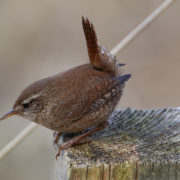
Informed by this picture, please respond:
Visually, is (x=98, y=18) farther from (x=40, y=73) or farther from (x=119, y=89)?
(x=119, y=89)

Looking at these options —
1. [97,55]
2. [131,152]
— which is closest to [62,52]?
[97,55]

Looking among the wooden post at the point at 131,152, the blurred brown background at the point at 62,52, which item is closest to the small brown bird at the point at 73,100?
the wooden post at the point at 131,152

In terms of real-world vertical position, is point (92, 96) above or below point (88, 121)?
above

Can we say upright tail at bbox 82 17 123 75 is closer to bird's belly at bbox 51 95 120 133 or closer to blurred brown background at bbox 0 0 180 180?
bird's belly at bbox 51 95 120 133

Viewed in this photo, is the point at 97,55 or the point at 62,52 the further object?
the point at 62,52

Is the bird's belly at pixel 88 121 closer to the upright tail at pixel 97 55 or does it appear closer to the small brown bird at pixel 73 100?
the small brown bird at pixel 73 100

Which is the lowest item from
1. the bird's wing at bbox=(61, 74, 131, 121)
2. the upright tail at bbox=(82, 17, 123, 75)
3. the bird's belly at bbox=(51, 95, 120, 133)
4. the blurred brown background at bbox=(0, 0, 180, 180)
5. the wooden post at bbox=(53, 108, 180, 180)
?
the wooden post at bbox=(53, 108, 180, 180)

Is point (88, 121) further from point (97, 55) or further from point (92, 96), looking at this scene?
point (97, 55)

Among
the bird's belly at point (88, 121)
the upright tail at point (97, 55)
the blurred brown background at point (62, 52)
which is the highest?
the blurred brown background at point (62, 52)

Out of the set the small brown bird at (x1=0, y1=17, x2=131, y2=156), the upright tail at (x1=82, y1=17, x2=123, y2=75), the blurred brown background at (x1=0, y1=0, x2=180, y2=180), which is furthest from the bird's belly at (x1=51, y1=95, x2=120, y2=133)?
the blurred brown background at (x1=0, y1=0, x2=180, y2=180)
